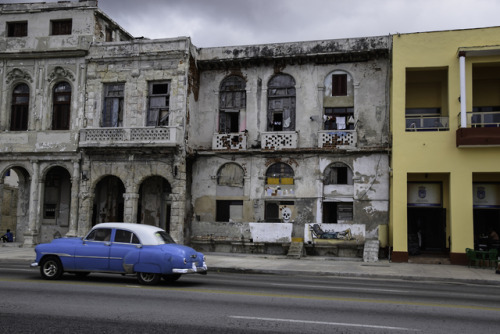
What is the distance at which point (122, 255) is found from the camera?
40.9ft

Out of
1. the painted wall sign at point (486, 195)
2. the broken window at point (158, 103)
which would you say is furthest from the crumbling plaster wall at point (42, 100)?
the painted wall sign at point (486, 195)

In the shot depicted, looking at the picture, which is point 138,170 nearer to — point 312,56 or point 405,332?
point 312,56

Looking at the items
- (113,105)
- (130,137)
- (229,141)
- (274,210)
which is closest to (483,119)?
(274,210)

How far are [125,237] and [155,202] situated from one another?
15.1 meters

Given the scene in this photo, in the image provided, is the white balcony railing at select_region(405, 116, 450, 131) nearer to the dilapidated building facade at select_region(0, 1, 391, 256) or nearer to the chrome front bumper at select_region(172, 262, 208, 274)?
the dilapidated building facade at select_region(0, 1, 391, 256)

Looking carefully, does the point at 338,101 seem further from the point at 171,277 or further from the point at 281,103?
the point at 171,277

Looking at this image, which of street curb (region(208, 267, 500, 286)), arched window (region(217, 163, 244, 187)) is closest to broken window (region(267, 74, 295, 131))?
arched window (region(217, 163, 244, 187))

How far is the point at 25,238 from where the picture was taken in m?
26.8

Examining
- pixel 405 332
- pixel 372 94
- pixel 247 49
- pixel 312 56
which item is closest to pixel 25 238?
pixel 247 49

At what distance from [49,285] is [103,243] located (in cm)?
167

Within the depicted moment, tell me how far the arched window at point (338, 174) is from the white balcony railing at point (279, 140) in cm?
212

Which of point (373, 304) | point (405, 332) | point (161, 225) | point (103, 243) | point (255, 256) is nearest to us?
point (405, 332)

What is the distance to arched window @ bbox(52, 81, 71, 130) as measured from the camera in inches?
1083

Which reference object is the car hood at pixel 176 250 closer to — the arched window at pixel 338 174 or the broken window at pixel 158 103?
the arched window at pixel 338 174
